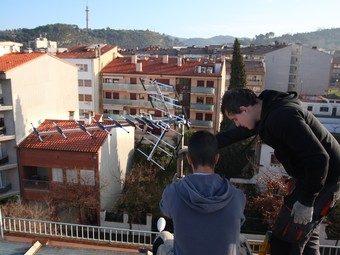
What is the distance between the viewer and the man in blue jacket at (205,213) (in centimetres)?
198

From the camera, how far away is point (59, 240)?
447 cm

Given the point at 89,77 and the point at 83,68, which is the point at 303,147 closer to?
the point at 89,77

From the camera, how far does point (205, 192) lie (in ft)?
6.62

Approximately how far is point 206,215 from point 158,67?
93.8ft

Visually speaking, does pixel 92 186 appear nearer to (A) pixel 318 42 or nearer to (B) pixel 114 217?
(B) pixel 114 217

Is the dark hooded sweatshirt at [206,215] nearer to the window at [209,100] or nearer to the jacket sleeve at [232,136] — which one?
the jacket sleeve at [232,136]

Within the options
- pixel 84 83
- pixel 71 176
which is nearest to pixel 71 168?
pixel 71 176

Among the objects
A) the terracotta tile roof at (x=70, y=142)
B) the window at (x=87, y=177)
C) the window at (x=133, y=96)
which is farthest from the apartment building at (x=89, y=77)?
the window at (x=87, y=177)

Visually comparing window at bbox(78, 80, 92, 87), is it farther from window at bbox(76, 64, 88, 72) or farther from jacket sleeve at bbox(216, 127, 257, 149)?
jacket sleeve at bbox(216, 127, 257, 149)

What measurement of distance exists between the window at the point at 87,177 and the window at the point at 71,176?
30 cm

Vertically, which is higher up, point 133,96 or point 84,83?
point 84,83

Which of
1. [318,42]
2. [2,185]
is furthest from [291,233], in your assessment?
[318,42]

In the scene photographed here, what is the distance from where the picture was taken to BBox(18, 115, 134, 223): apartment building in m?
14.1

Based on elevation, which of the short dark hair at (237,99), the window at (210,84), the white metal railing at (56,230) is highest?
the short dark hair at (237,99)
